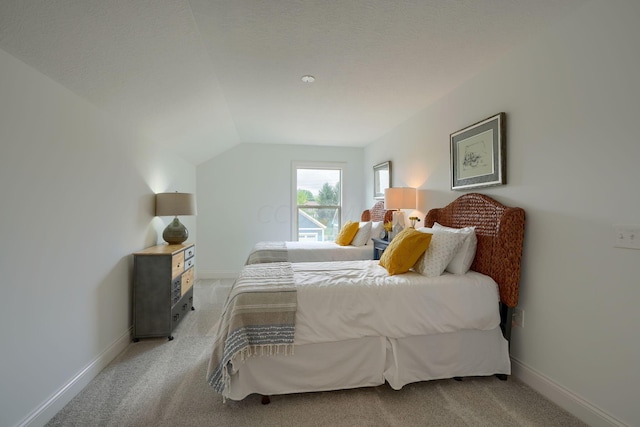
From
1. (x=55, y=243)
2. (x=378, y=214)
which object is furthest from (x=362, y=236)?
(x=55, y=243)

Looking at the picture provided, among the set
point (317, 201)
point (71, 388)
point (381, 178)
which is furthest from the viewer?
Result: point (317, 201)

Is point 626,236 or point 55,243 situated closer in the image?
point 626,236

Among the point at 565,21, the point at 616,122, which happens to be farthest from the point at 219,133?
the point at 616,122

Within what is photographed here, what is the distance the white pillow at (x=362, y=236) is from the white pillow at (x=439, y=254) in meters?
1.79

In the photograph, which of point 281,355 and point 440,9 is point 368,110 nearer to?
point 440,9

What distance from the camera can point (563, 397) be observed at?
71.6 inches

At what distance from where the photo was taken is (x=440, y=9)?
68.5 inches

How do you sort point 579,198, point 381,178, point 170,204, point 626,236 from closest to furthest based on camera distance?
point 626,236
point 579,198
point 170,204
point 381,178

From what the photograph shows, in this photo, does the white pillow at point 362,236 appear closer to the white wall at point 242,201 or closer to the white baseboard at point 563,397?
the white wall at point 242,201

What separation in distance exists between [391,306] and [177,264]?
218 centimetres

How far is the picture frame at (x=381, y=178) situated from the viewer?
448 cm

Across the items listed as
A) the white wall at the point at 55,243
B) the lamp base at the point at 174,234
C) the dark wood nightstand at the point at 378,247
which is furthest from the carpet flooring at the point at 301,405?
the dark wood nightstand at the point at 378,247

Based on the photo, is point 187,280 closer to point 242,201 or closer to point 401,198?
point 242,201

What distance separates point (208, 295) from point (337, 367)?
288 cm
